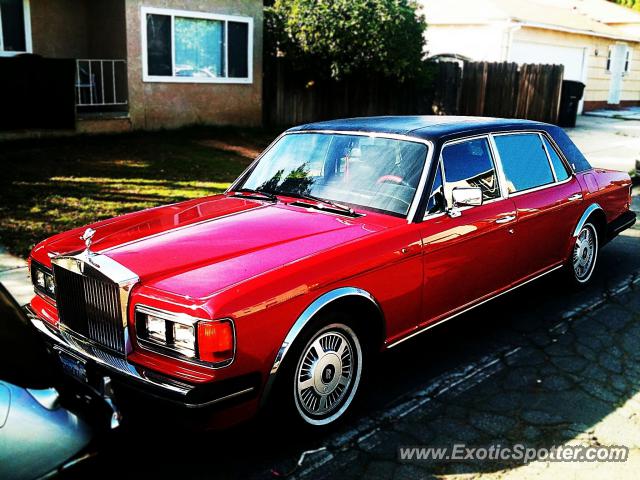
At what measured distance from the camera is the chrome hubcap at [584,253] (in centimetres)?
596

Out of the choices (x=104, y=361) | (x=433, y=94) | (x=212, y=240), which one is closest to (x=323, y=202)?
(x=212, y=240)

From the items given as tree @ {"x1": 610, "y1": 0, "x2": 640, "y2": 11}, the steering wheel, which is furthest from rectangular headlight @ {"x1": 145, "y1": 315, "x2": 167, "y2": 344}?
tree @ {"x1": 610, "y1": 0, "x2": 640, "y2": 11}

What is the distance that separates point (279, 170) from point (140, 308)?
1.98 metres

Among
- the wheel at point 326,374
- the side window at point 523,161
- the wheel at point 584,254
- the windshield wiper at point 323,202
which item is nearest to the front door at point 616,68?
the wheel at point 584,254

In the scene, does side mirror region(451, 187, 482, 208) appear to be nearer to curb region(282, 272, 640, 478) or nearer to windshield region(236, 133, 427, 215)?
windshield region(236, 133, 427, 215)

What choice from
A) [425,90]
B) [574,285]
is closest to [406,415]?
[574,285]

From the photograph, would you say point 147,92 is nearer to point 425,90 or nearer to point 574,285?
point 425,90

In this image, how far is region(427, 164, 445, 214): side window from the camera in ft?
14.2

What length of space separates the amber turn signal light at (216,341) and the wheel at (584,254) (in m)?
3.88

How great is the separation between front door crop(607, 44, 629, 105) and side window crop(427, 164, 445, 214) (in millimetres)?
27634

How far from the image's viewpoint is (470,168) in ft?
15.5

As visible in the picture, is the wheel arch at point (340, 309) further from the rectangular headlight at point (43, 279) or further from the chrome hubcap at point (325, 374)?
the rectangular headlight at point (43, 279)

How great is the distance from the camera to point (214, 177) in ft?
34.7

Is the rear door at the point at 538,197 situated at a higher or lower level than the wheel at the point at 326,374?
higher
